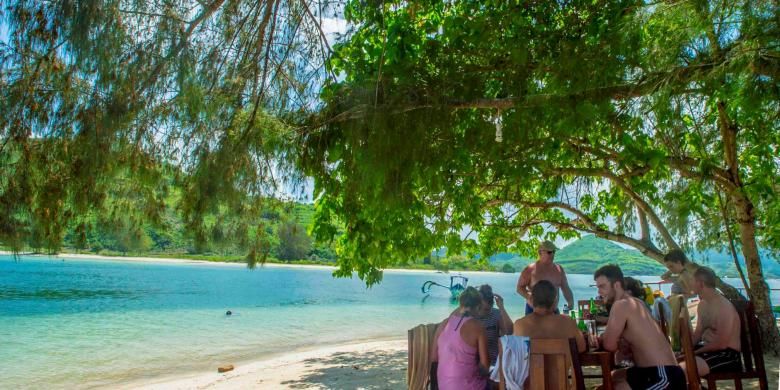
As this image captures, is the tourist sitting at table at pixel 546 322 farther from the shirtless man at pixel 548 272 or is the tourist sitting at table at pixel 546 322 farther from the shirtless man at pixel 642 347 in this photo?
the shirtless man at pixel 548 272

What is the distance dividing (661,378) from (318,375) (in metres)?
6.39

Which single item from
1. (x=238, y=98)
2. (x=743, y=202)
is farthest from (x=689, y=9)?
(x=743, y=202)

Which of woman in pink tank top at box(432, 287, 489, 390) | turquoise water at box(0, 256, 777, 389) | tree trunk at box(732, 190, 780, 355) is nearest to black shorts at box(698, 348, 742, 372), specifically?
woman in pink tank top at box(432, 287, 489, 390)

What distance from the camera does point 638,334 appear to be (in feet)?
10.6

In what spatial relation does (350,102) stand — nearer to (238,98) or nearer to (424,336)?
(238,98)

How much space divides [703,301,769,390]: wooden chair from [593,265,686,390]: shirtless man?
0.77m

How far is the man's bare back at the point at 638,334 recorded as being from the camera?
10.4 feet

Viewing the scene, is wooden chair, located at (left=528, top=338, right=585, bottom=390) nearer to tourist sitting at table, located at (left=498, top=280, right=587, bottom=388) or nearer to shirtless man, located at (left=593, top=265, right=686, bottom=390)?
tourist sitting at table, located at (left=498, top=280, right=587, bottom=388)

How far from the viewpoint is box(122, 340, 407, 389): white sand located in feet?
25.3

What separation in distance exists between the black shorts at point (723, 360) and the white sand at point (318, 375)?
156 inches

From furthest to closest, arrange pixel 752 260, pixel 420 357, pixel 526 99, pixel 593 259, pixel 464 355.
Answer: pixel 593 259 → pixel 752 260 → pixel 526 99 → pixel 420 357 → pixel 464 355

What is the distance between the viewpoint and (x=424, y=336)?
12.9 ft

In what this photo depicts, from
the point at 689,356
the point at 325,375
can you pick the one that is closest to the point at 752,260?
the point at 689,356

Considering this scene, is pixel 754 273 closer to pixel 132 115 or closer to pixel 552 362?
pixel 552 362
